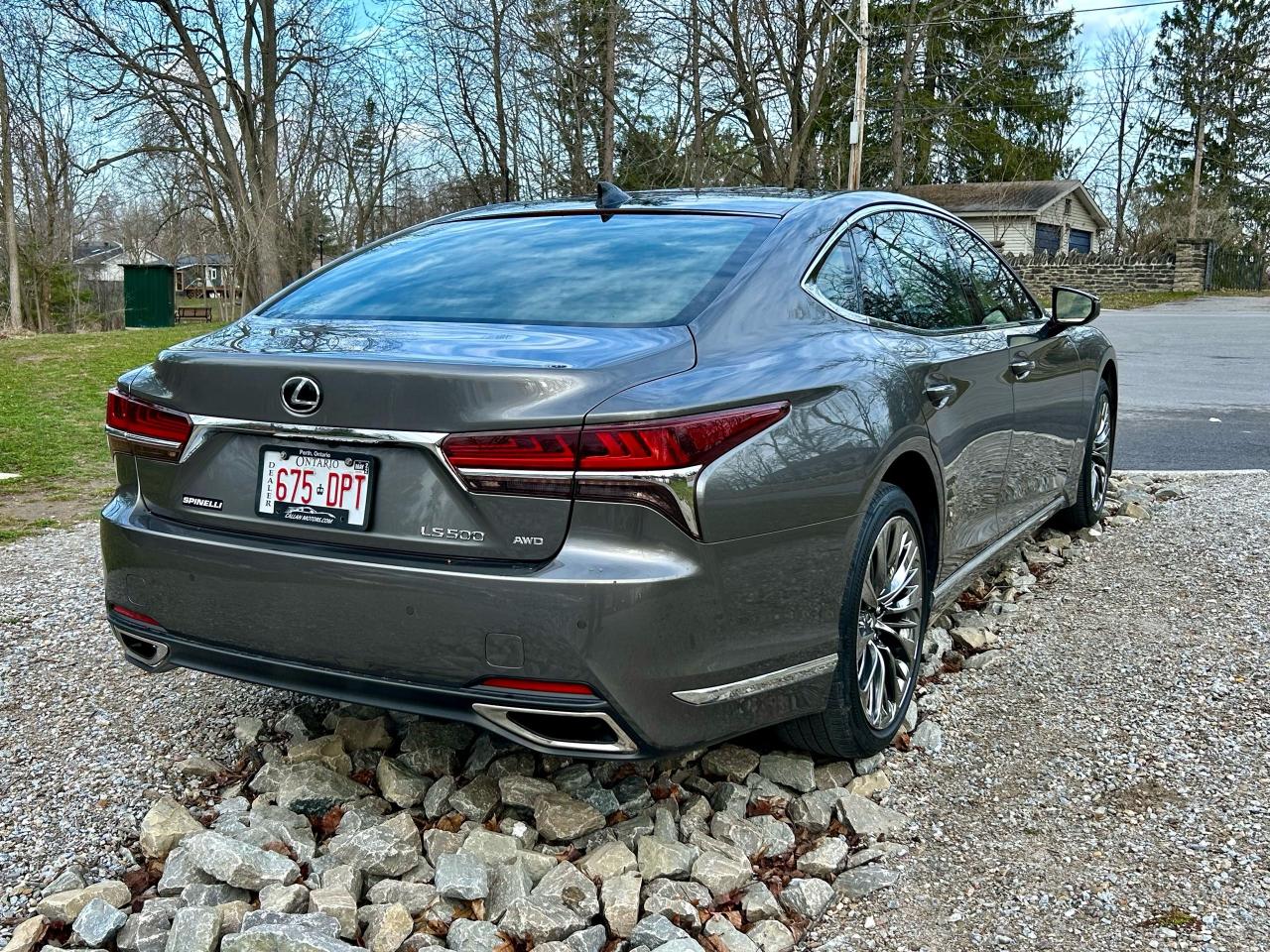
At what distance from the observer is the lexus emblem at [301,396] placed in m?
2.49

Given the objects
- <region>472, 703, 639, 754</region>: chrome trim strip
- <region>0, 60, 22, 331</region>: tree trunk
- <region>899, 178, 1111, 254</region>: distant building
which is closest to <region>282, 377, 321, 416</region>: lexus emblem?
<region>472, 703, 639, 754</region>: chrome trim strip

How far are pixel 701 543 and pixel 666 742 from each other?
0.45 meters

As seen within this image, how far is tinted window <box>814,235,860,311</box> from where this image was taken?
10.4ft

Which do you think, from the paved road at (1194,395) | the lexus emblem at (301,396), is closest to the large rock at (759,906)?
the lexus emblem at (301,396)

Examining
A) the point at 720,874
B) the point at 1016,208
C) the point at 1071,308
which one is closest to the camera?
the point at 720,874

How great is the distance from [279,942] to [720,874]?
0.97 metres

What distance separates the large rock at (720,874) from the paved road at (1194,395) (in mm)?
5726

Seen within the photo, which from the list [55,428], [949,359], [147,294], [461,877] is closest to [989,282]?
[949,359]

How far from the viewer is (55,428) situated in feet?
30.6

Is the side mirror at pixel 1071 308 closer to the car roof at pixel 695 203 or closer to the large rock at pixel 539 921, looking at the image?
the car roof at pixel 695 203

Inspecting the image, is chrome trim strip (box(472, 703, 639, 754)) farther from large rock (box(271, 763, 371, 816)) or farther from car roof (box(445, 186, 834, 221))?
car roof (box(445, 186, 834, 221))

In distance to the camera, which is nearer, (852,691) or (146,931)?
(146,931)

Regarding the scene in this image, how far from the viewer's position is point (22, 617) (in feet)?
14.7

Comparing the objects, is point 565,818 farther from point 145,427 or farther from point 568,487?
point 145,427
